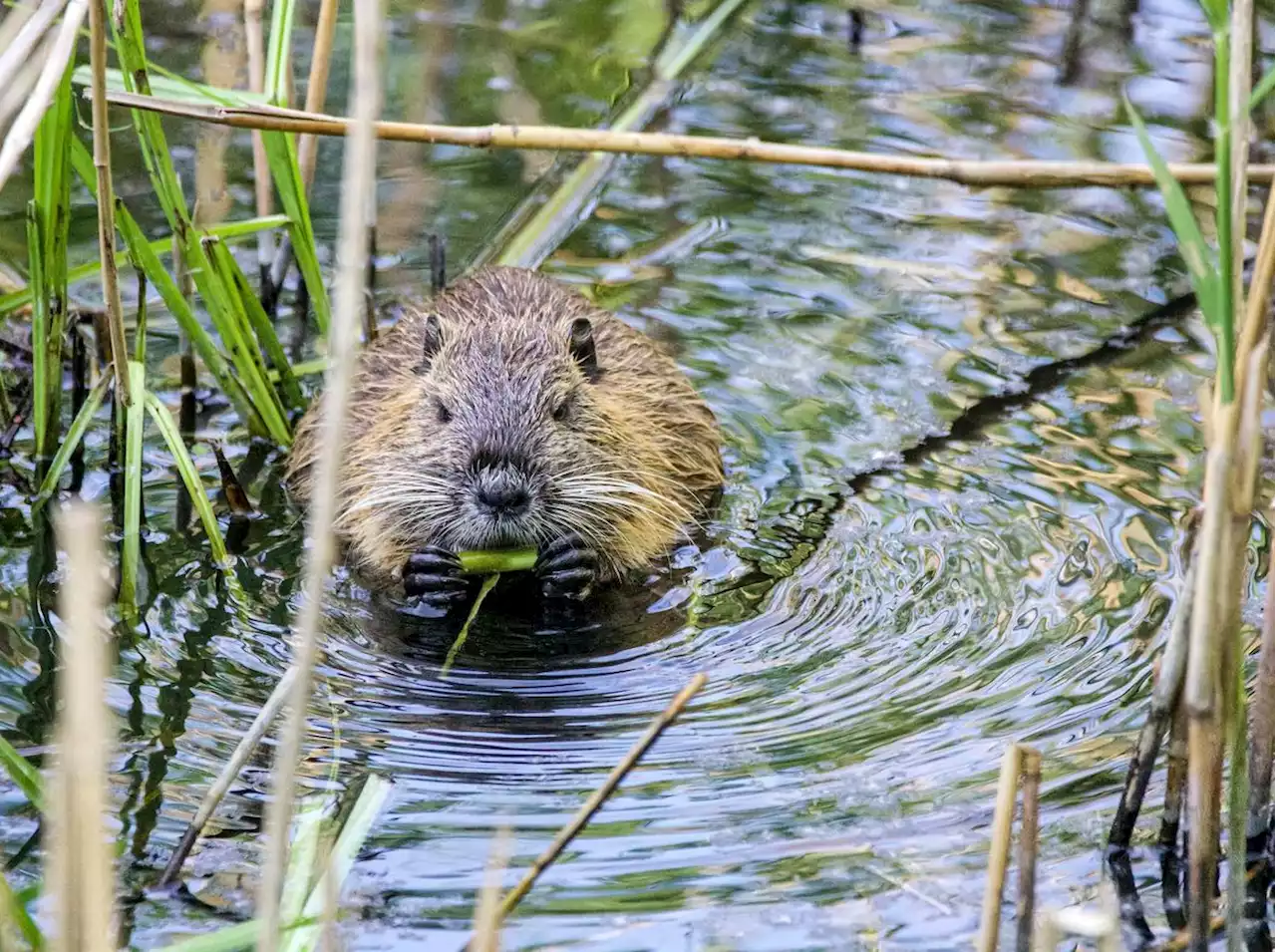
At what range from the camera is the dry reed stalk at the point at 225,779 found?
101 inches

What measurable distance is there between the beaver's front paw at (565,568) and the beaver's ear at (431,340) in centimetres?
57

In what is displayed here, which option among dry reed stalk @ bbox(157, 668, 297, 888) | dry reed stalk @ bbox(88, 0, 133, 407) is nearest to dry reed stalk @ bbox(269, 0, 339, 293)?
dry reed stalk @ bbox(88, 0, 133, 407)

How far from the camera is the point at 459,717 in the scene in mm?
3576

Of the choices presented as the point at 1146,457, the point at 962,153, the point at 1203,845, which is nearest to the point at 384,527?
the point at 1146,457

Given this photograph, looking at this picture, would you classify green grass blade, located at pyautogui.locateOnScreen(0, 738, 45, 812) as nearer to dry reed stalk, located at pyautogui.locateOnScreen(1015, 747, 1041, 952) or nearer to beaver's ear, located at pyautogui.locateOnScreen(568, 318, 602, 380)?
dry reed stalk, located at pyautogui.locateOnScreen(1015, 747, 1041, 952)

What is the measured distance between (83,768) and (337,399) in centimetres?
45

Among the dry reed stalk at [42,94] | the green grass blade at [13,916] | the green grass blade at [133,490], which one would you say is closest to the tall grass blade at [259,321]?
the green grass blade at [133,490]

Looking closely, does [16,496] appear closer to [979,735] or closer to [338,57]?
[979,735]

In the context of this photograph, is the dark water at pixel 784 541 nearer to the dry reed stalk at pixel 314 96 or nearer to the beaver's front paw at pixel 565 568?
the beaver's front paw at pixel 565 568

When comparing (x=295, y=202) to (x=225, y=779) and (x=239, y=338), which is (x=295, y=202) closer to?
(x=239, y=338)

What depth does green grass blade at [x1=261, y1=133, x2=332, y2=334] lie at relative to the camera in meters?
4.40

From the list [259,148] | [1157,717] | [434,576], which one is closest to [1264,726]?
[1157,717]

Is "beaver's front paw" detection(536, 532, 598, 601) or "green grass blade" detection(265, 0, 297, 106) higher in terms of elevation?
"green grass blade" detection(265, 0, 297, 106)

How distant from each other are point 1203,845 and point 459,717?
1533 millimetres
